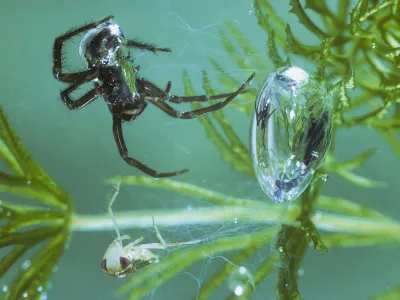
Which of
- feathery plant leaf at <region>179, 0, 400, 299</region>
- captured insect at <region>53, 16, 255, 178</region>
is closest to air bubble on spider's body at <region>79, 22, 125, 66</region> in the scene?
captured insect at <region>53, 16, 255, 178</region>

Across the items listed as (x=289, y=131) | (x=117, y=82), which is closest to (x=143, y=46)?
(x=117, y=82)

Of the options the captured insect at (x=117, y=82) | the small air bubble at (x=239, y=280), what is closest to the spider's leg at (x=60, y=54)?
the captured insect at (x=117, y=82)

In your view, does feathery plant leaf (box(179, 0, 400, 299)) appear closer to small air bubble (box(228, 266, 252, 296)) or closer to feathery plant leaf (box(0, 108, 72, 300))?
small air bubble (box(228, 266, 252, 296))

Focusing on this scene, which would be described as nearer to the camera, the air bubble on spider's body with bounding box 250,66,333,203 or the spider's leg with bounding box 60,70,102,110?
the air bubble on spider's body with bounding box 250,66,333,203

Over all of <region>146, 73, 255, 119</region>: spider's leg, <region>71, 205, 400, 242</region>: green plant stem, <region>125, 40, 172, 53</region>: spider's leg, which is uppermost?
<region>125, 40, 172, 53</region>: spider's leg

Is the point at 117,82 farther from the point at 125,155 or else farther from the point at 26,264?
the point at 26,264

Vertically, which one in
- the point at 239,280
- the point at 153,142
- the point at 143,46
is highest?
the point at 143,46
